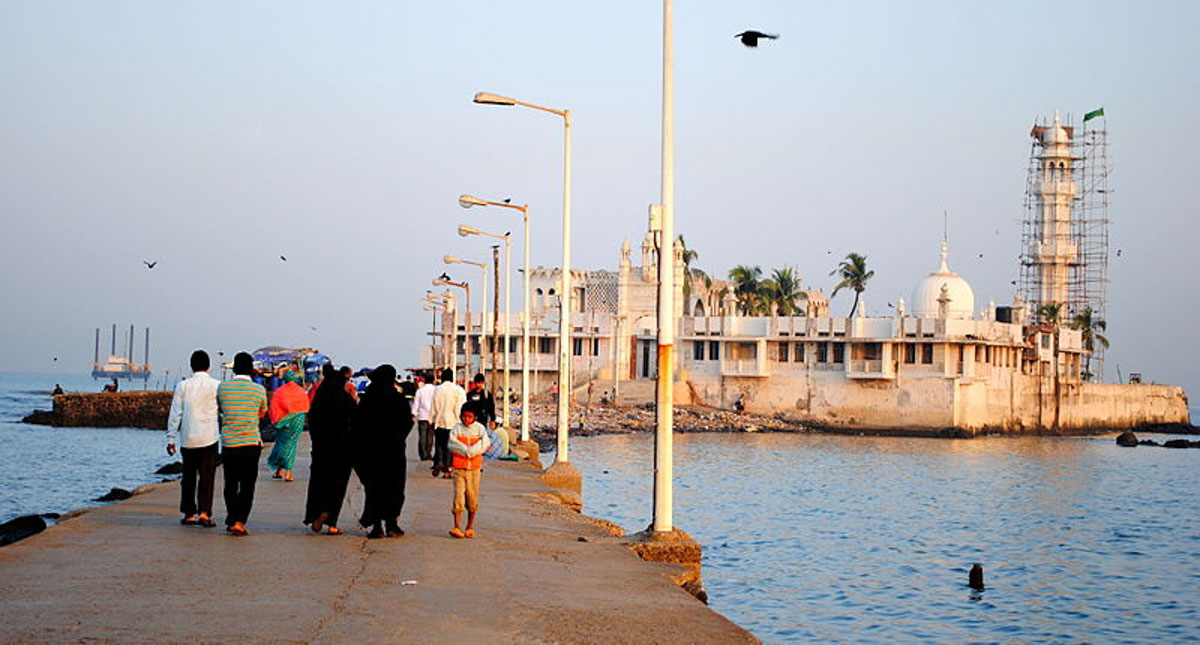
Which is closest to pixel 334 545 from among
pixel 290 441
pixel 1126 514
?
pixel 290 441

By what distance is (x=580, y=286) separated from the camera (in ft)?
292

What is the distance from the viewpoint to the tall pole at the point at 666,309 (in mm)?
14797

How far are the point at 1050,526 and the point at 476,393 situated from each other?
65.2 ft

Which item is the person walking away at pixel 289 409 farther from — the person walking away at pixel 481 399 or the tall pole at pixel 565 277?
the tall pole at pixel 565 277

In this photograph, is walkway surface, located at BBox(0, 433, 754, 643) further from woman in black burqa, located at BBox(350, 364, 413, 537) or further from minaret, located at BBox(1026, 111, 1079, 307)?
minaret, located at BBox(1026, 111, 1079, 307)

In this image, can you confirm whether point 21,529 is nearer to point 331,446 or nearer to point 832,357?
point 331,446

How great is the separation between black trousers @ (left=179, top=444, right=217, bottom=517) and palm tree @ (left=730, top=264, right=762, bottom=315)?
87154 mm

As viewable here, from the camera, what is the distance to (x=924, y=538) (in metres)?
32.7

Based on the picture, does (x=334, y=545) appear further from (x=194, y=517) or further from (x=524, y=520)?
(x=524, y=520)

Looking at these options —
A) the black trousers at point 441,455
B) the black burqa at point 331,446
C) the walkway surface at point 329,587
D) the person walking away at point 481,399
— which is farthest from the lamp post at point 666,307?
the person walking away at point 481,399

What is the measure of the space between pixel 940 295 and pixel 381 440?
7351cm

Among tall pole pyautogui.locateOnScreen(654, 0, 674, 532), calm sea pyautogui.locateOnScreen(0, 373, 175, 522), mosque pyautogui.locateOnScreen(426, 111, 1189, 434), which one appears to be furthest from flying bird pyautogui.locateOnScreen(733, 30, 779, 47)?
mosque pyautogui.locateOnScreen(426, 111, 1189, 434)

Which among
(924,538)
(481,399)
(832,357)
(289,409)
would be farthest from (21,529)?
(832,357)

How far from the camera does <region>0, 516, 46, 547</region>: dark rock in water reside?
64.7 feet
